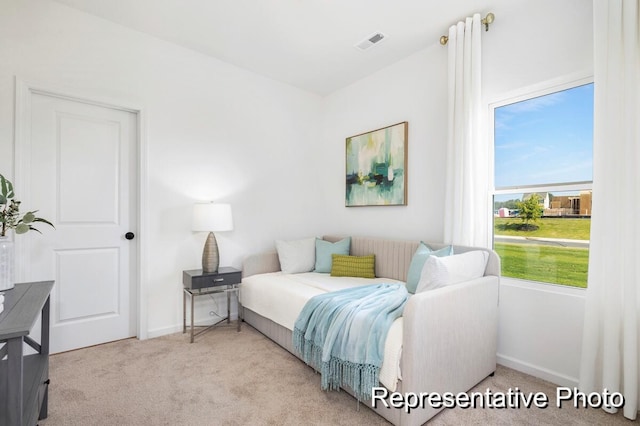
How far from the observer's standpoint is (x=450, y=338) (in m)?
1.83

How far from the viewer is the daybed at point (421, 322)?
163 centimetres

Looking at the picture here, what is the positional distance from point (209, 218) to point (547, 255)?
110 inches

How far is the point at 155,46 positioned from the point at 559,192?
360 centimetres

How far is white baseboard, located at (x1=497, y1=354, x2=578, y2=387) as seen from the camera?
2122 millimetres

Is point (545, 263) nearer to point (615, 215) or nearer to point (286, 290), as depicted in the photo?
point (615, 215)

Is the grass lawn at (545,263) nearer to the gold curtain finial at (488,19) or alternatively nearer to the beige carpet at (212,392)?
the beige carpet at (212,392)

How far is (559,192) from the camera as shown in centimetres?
228

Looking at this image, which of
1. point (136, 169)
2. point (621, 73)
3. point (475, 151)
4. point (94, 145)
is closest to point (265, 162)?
point (136, 169)

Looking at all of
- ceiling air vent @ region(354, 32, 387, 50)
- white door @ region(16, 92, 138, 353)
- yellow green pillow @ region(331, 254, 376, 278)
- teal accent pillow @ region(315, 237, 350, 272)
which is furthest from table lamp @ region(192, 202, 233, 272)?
ceiling air vent @ region(354, 32, 387, 50)

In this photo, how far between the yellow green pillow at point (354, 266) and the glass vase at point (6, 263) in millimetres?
2364

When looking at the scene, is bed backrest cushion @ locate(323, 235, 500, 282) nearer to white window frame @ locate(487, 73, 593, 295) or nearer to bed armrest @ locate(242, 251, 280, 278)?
white window frame @ locate(487, 73, 593, 295)

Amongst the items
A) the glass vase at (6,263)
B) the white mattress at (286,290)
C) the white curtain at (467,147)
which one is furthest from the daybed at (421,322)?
the glass vase at (6,263)

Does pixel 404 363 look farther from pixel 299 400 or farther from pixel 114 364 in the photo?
pixel 114 364

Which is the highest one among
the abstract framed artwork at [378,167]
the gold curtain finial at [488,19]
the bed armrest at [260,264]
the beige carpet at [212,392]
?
the gold curtain finial at [488,19]
